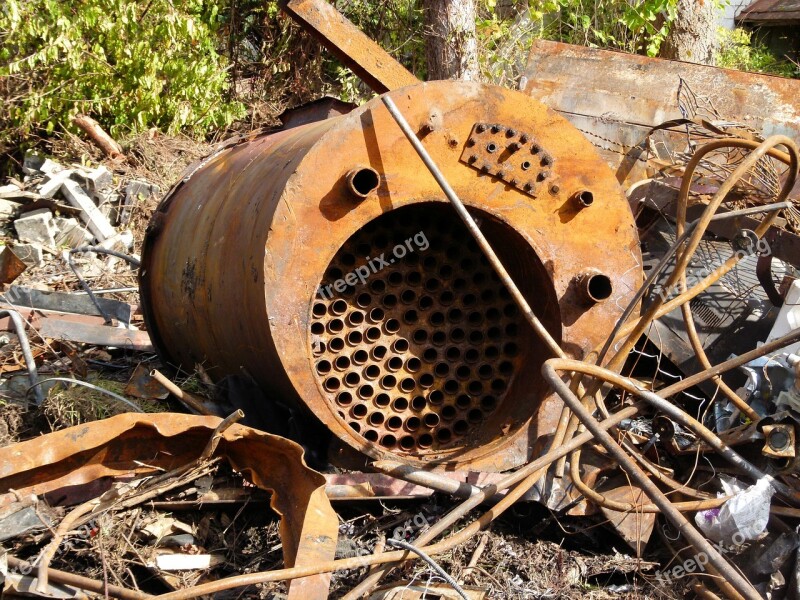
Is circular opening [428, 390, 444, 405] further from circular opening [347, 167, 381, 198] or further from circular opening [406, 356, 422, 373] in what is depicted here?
circular opening [347, 167, 381, 198]

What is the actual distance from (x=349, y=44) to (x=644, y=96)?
1.98m

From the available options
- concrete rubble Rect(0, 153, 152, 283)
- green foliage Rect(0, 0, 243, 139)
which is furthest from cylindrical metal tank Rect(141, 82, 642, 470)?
green foliage Rect(0, 0, 243, 139)

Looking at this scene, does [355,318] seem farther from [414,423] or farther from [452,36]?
[452,36]

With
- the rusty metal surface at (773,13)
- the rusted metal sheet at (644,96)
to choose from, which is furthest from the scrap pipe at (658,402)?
the rusty metal surface at (773,13)

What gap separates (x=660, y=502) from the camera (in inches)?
91.4

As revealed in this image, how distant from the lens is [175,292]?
331 centimetres

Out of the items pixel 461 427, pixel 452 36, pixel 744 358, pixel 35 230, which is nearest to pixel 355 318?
pixel 461 427

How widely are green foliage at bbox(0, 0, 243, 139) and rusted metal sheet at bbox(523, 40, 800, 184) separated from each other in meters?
3.84

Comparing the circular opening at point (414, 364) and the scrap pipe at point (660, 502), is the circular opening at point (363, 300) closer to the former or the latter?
the circular opening at point (414, 364)

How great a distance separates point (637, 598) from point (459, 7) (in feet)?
16.7

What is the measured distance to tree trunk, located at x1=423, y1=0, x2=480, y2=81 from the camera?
6602 millimetres

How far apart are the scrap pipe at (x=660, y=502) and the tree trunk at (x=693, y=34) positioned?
23.2 feet

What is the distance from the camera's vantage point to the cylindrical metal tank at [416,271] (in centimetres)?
256

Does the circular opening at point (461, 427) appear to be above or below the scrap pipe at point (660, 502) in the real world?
below
